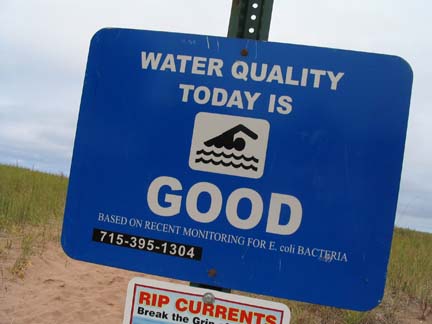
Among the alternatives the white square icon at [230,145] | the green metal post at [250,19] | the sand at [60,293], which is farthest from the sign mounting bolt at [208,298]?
the sand at [60,293]

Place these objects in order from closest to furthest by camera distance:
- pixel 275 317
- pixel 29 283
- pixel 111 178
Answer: pixel 275 317, pixel 111 178, pixel 29 283

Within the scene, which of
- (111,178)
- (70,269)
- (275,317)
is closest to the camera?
(275,317)

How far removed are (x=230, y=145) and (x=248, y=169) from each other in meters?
0.09

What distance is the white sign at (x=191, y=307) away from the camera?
4.34 feet

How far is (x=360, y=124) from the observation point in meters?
1.36

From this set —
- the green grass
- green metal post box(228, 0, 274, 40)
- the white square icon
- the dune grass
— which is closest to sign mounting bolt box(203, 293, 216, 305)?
the white square icon

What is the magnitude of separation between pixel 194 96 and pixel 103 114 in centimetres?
29

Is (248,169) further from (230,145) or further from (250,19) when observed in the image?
(250,19)

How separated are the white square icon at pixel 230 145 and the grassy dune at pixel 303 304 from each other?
3.74m

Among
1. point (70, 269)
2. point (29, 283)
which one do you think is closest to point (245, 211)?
point (29, 283)

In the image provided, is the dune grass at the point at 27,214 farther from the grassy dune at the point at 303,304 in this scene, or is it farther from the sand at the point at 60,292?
the sand at the point at 60,292

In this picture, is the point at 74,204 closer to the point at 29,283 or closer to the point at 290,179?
the point at 290,179

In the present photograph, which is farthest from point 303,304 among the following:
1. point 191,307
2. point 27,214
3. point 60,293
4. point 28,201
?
point 28,201

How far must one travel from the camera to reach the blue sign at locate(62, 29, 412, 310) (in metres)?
1.33
